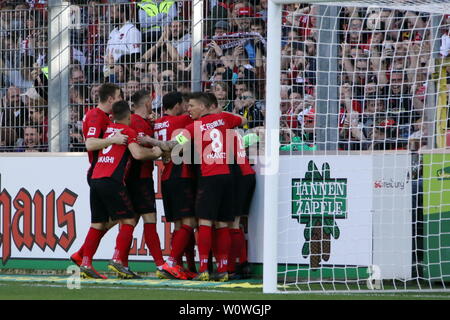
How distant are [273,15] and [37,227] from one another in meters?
4.14

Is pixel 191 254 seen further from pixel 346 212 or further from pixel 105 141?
pixel 346 212

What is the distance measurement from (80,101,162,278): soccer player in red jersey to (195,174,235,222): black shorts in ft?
1.87

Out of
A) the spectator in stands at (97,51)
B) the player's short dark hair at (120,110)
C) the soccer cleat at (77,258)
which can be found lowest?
the soccer cleat at (77,258)

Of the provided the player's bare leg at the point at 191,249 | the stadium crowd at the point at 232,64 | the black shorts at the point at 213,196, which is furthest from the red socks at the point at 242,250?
the stadium crowd at the point at 232,64

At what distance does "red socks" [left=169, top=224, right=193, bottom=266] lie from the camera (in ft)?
33.2

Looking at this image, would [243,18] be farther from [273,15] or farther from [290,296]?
[290,296]

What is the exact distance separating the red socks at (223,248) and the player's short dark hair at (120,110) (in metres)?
1.52

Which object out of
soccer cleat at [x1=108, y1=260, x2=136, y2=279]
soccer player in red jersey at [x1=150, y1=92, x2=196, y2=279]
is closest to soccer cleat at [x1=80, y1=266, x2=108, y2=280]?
soccer cleat at [x1=108, y1=260, x2=136, y2=279]

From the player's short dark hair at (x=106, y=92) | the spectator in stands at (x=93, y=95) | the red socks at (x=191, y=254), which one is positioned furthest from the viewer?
the spectator in stands at (x=93, y=95)

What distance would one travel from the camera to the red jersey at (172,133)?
10219 millimetres

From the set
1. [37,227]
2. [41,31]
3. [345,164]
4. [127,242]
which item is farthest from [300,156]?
[41,31]

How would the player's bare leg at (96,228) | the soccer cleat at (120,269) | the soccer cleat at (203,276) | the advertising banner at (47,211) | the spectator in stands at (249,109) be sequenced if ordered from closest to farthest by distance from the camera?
the soccer cleat at (203,276)
the soccer cleat at (120,269)
the player's bare leg at (96,228)
the advertising banner at (47,211)
the spectator in stands at (249,109)

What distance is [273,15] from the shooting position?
844 centimetres

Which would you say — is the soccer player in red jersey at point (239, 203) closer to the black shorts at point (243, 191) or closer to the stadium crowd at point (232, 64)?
the black shorts at point (243, 191)
